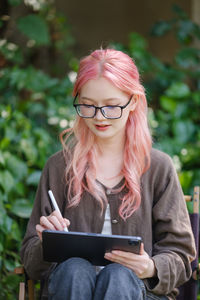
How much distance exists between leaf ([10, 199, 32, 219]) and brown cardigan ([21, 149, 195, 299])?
96 cm

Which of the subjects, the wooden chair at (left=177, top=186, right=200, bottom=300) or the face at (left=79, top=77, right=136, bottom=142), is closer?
the face at (left=79, top=77, right=136, bottom=142)

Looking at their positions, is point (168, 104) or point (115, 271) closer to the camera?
point (115, 271)

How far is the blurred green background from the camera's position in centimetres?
333

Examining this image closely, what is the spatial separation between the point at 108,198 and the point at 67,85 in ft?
7.77

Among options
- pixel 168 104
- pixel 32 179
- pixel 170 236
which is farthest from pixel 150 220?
pixel 168 104

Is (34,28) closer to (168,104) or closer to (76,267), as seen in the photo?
(168,104)

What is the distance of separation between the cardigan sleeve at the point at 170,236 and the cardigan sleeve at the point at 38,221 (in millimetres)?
472

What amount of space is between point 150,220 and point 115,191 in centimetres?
21

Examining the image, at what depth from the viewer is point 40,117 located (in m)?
4.36

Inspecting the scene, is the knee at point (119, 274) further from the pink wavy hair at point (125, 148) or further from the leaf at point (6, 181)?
the leaf at point (6, 181)

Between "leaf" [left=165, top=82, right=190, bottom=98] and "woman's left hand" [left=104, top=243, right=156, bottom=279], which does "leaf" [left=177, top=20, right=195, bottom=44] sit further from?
"woman's left hand" [left=104, top=243, right=156, bottom=279]

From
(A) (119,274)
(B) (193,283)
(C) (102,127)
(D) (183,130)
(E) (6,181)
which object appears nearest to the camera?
(A) (119,274)

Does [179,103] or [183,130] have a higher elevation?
[179,103]

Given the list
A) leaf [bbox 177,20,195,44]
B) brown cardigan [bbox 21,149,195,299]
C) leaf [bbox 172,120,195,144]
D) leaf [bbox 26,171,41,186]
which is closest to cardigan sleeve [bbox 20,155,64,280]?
brown cardigan [bbox 21,149,195,299]
